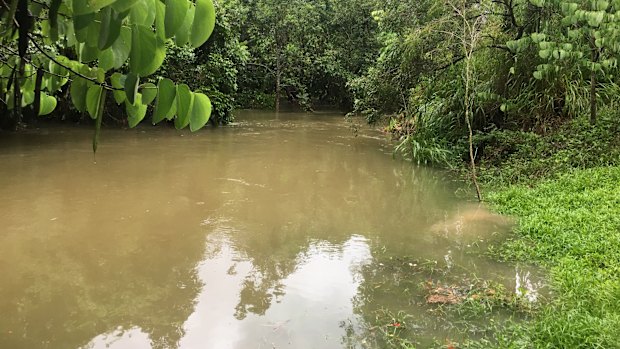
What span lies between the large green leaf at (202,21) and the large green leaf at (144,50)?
2.4 inches

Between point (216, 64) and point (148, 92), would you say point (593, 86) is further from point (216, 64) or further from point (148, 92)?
point (216, 64)

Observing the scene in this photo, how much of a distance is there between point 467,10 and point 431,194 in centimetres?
302

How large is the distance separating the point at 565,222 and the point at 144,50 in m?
4.63

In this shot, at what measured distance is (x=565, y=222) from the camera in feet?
15.4

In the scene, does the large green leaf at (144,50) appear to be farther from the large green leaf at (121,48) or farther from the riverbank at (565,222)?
the riverbank at (565,222)

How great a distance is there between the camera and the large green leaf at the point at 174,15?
812 millimetres

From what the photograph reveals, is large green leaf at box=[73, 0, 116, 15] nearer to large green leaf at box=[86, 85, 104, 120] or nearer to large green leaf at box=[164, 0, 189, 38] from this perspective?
large green leaf at box=[164, 0, 189, 38]

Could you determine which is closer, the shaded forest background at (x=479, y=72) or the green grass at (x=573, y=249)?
the green grass at (x=573, y=249)

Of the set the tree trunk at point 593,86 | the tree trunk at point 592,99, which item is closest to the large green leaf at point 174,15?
the tree trunk at point 593,86

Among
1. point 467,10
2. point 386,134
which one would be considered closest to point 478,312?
point 467,10

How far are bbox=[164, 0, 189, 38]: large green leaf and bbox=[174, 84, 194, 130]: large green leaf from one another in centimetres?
11

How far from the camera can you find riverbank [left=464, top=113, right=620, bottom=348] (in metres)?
2.85

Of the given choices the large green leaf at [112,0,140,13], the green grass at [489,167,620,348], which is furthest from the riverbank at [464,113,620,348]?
the large green leaf at [112,0,140,13]

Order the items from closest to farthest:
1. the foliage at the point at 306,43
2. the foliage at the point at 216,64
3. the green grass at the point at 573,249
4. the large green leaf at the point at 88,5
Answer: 1. the large green leaf at the point at 88,5
2. the green grass at the point at 573,249
3. the foliage at the point at 216,64
4. the foliage at the point at 306,43
